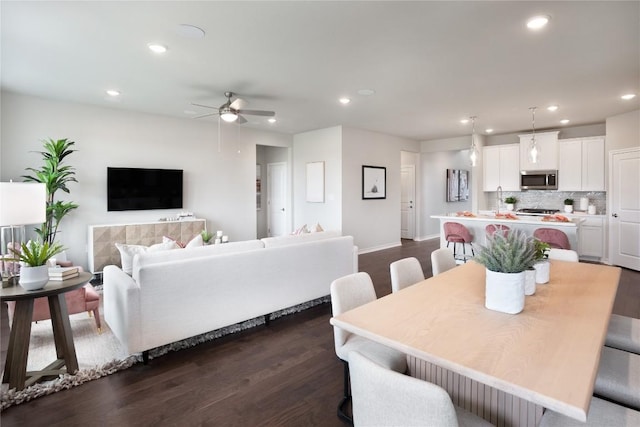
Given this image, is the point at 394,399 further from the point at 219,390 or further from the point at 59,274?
the point at 59,274

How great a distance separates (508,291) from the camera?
1.60 meters

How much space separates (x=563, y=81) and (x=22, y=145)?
7246 mm

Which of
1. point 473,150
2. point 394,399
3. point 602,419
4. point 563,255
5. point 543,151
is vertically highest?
point 543,151

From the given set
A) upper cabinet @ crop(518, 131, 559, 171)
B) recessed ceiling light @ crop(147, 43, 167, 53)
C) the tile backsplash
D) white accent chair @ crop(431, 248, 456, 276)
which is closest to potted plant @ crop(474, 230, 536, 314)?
white accent chair @ crop(431, 248, 456, 276)

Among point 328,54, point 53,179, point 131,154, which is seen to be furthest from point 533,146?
point 53,179

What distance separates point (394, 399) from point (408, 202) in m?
8.85

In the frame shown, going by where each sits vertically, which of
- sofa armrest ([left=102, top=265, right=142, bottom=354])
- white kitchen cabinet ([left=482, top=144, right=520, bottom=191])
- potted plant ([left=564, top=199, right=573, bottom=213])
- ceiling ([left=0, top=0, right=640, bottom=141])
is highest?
ceiling ([left=0, top=0, right=640, bottom=141])

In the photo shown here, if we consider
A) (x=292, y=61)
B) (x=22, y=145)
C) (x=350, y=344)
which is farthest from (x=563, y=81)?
(x=22, y=145)

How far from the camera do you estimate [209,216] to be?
665cm

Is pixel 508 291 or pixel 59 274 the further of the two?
pixel 59 274

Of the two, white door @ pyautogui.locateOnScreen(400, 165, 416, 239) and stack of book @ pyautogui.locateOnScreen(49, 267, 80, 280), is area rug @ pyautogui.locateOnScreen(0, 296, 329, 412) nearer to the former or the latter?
stack of book @ pyautogui.locateOnScreen(49, 267, 80, 280)

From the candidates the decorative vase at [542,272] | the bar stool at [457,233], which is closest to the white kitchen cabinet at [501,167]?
the bar stool at [457,233]

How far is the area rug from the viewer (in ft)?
7.47

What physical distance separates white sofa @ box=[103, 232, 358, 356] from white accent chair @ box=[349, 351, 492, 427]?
2.10 m
